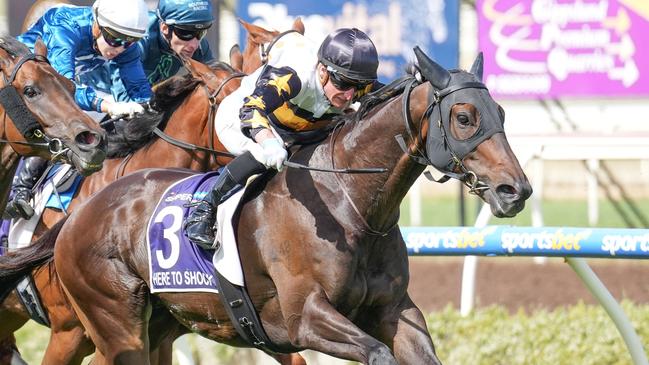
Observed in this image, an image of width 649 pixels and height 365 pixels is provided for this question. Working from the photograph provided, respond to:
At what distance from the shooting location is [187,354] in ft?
21.3

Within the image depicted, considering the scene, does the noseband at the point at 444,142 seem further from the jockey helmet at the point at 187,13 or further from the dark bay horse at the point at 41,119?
the jockey helmet at the point at 187,13

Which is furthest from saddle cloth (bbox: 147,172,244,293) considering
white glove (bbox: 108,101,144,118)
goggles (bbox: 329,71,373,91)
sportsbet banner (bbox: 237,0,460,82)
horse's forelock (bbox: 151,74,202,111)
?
sportsbet banner (bbox: 237,0,460,82)

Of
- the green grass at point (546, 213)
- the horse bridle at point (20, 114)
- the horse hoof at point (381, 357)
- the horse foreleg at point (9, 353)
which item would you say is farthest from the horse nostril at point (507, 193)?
the green grass at point (546, 213)

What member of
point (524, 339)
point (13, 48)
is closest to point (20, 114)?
point (13, 48)

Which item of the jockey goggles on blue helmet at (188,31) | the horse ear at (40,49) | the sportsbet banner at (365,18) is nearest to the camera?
the horse ear at (40,49)

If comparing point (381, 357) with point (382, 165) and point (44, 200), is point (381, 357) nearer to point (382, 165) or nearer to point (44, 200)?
point (382, 165)

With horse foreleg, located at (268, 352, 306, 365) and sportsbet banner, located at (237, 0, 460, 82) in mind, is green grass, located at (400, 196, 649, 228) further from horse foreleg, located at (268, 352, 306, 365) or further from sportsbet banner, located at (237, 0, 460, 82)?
horse foreleg, located at (268, 352, 306, 365)

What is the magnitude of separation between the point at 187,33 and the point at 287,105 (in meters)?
1.61

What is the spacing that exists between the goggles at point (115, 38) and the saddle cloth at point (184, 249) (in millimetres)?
1139

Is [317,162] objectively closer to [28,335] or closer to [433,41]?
[28,335]

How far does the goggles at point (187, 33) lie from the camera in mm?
6320

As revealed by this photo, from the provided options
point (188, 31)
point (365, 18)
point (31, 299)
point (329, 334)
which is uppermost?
point (188, 31)

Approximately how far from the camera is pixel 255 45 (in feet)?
21.9

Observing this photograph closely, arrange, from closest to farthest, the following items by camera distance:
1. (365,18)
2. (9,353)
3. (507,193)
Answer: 1. (507,193)
2. (9,353)
3. (365,18)
